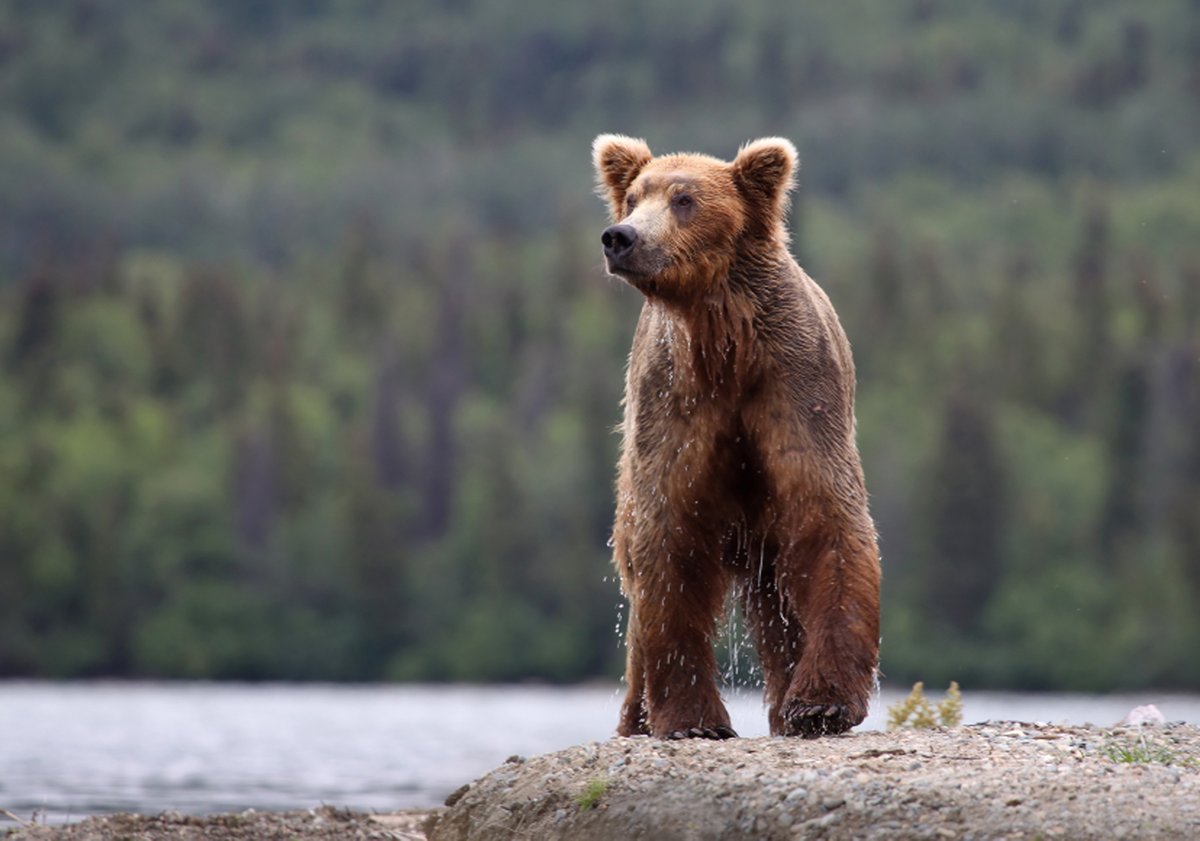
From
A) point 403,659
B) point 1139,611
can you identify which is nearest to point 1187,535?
point 1139,611

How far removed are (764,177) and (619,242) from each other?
1.10m

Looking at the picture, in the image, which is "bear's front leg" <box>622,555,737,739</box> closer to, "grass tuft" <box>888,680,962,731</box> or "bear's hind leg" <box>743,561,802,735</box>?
"bear's hind leg" <box>743,561,802,735</box>

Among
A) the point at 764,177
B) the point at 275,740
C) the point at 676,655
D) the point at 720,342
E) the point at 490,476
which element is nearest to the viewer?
the point at 720,342

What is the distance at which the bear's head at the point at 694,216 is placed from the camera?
988cm

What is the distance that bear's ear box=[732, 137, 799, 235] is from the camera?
10.4m

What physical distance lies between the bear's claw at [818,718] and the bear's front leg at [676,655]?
57 centimetres

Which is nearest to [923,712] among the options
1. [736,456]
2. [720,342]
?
[736,456]

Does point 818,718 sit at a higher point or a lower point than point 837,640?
lower

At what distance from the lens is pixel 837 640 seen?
9.70 m

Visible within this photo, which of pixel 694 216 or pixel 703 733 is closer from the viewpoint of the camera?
pixel 703 733

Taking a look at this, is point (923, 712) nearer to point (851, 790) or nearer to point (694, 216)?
point (694, 216)

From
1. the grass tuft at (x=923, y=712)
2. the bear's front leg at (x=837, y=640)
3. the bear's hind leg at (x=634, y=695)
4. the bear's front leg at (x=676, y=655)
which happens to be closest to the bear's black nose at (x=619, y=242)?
the bear's front leg at (x=676, y=655)

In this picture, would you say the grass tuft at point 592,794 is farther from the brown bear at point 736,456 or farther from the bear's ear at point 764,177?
the bear's ear at point 764,177

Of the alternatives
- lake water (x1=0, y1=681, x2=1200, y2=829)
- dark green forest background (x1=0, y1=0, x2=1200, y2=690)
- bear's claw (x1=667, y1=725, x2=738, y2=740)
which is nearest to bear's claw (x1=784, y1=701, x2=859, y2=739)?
bear's claw (x1=667, y1=725, x2=738, y2=740)
